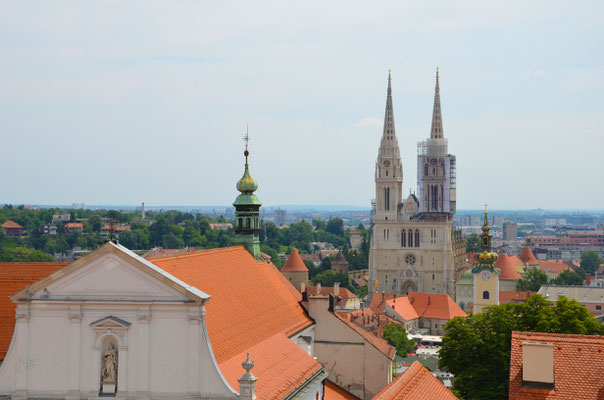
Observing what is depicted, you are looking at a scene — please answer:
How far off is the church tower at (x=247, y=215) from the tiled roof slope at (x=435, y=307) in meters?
61.2

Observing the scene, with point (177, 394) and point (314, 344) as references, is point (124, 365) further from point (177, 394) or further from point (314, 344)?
point (314, 344)

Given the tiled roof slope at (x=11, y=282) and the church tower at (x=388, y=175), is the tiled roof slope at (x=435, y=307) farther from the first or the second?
the tiled roof slope at (x=11, y=282)

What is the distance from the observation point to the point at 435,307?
93.8 metres

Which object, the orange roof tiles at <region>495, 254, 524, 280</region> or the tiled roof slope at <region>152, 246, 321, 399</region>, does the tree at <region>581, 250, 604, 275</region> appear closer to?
the orange roof tiles at <region>495, 254, 524, 280</region>

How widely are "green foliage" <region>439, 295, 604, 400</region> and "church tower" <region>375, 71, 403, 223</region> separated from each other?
3350 inches

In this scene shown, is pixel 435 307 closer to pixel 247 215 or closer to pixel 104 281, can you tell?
pixel 247 215

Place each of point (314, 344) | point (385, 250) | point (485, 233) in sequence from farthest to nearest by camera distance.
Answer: point (385, 250), point (485, 233), point (314, 344)

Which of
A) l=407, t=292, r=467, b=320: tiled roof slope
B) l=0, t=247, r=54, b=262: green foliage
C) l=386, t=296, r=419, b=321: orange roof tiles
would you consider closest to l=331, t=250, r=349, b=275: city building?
l=0, t=247, r=54, b=262: green foliage

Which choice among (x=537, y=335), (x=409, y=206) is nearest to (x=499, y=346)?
(x=537, y=335)

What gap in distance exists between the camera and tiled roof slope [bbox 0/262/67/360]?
24094mm

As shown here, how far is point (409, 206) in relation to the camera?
422 ft

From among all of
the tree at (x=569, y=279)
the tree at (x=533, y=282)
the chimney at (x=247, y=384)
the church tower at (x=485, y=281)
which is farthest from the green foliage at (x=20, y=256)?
the chimney at (x=247, y=384)

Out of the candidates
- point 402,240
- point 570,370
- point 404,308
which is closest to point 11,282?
point 570,370

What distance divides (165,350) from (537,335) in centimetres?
1034
